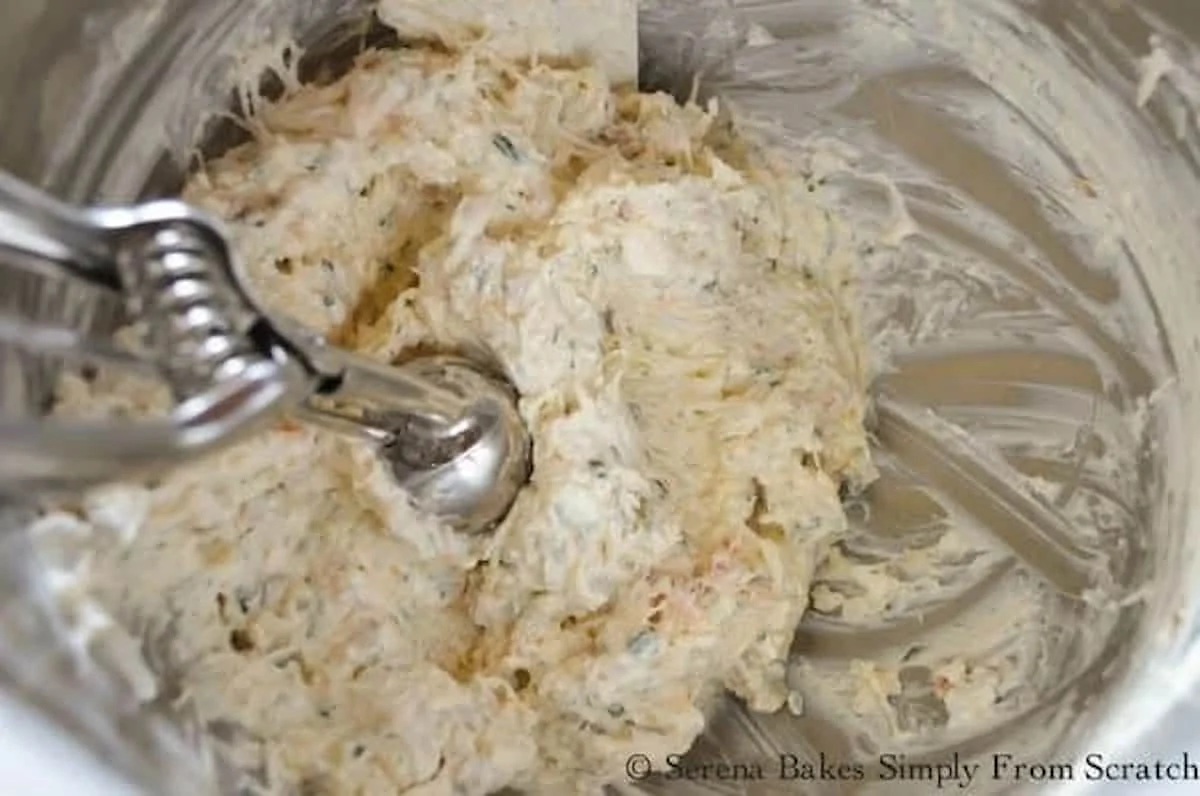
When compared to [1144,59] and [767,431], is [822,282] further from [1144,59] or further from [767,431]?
[1144,59]

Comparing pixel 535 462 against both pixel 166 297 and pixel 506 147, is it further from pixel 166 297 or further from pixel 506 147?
pixel 166 297

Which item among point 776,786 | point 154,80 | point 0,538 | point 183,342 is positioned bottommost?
point 776,786

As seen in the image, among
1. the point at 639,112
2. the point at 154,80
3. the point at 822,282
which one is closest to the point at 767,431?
the point at 822,282

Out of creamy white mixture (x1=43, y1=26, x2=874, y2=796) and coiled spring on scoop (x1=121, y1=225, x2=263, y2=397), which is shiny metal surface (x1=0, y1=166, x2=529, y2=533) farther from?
creamy white mixture (x1=43, y1=26, x2=874, y2=796)

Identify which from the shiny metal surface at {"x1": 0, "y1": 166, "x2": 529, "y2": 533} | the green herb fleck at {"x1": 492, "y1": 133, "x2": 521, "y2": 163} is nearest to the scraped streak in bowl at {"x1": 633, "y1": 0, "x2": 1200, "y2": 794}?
the green herb fleck at {"x1": 492, "y1": 133, "x2": 521, "y2": 163}

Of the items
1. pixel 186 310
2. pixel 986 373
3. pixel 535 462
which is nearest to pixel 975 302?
pixel 986 373

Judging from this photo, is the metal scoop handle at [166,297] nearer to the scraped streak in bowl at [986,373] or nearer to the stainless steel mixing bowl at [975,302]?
the stainless steel mixing bowl at [975,302]
